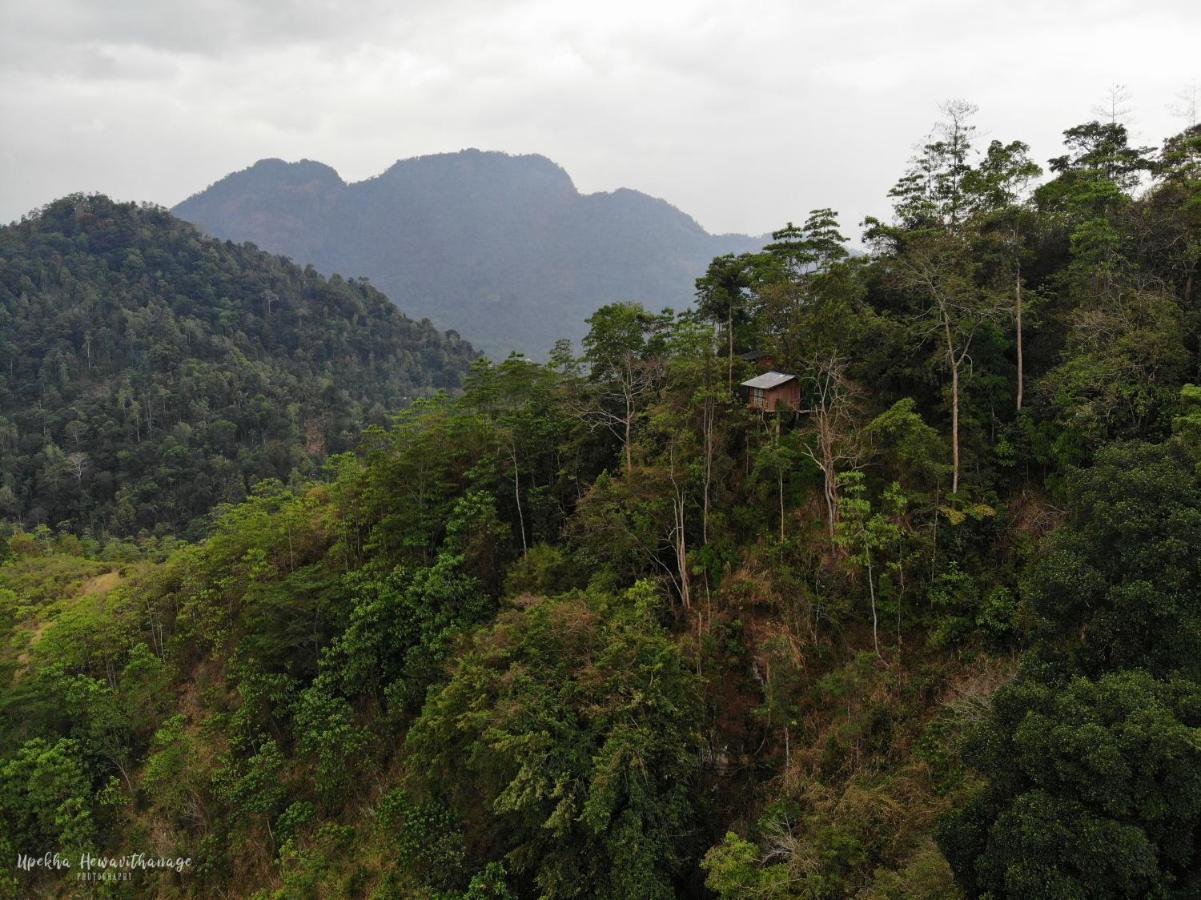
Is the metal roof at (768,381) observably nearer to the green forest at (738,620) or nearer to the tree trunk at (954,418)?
the green forest at (738,620)

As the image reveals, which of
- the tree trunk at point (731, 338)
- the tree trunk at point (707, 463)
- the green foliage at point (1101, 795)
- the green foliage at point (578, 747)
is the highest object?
the tree trunk at point (731, 338)

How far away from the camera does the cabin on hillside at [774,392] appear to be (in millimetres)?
18828

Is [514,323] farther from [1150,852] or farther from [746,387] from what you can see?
[1150,852]

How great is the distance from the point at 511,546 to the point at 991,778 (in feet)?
49.4

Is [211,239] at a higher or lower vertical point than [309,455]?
higher

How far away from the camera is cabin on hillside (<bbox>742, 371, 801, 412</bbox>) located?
18.8 metres

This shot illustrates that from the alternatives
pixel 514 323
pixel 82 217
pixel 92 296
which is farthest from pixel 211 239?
pixel 514 323

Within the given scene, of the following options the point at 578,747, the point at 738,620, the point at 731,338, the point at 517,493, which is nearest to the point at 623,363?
the point at 731,338

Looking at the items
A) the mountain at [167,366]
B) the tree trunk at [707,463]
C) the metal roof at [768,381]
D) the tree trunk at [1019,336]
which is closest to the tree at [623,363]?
the tree trunk at [707,463]

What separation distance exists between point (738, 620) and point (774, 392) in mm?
7080

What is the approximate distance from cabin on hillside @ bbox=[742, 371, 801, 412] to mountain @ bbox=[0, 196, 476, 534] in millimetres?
43964

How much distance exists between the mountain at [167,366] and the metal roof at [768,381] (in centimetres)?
4405

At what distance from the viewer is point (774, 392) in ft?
62.5

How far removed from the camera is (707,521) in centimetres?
1795
